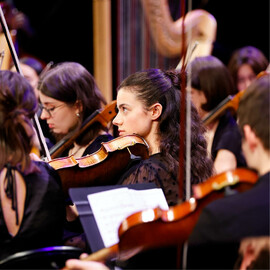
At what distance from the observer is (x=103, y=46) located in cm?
464

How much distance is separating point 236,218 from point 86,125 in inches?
56.9

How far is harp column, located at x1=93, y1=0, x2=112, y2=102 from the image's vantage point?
15.0ft

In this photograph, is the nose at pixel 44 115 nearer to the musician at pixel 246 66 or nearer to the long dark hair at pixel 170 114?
the long dark hair at pixel 170 114

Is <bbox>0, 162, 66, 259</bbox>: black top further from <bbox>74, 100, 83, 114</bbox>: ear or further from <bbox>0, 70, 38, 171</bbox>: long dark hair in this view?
<bbox>74, 100, 83, 114</bbox>: ear

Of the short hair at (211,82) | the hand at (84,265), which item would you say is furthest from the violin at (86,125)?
the hand at (84,265)

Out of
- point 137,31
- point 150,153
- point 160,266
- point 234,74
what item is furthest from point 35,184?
point 137,31

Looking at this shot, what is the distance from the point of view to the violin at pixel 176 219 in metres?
1.32

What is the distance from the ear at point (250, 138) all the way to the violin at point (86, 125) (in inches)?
49.6

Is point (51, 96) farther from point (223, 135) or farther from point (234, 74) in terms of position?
point (234, 74)

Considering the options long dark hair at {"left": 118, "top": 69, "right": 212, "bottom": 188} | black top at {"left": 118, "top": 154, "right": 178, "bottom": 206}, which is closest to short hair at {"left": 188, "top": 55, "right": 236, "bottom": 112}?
long dark hair at {"left": 118, "top": 69, "right": 212, "bottom": 188}

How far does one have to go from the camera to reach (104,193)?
1.58 metres

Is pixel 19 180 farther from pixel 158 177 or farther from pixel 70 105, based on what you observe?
pixel 70 105

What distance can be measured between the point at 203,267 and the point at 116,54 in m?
3.40

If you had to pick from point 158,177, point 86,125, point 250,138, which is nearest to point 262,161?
point 250,138
